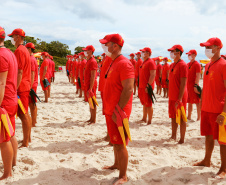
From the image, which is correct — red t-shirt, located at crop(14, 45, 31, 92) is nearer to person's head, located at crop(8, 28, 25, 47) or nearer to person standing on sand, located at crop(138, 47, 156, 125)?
person's head, located at crop(8, 28, 25, 47)

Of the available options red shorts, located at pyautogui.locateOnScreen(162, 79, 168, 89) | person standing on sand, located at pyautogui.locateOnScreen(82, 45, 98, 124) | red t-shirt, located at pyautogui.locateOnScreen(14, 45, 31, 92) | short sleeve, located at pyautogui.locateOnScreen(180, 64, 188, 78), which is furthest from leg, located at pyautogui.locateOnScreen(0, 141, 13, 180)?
red shorts, located at pyautogui.locateOnScreen(162, 79, 168, 89)

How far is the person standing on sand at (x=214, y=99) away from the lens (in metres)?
3.01

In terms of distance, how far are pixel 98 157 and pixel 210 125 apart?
6.44 feet

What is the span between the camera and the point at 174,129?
4.77 meters

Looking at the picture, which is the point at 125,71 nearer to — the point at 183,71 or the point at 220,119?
the point at 220,119

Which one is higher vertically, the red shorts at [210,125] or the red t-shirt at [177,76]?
the red t-shirt at [177,76]

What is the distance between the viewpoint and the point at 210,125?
3.26 metres

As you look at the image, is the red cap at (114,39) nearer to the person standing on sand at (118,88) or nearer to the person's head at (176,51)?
the person standing on sand at (118,88)

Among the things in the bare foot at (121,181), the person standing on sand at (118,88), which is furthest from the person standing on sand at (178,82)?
the bare foot at (121,181)

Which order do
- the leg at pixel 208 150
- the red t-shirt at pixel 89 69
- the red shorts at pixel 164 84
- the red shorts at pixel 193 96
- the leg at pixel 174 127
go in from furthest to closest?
1. the red shorts at pixel 164 84
2. the red shorts at pixel 193 96
3. the red t-shirt at pixel 89 69
4. the leg at pixel 174 127
5. the leg at pixel 208 150

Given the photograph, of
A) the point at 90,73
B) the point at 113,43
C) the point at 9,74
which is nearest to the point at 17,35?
the point at 9,74

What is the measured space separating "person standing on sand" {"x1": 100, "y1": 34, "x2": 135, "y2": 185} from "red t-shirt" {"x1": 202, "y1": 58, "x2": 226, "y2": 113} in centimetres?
125

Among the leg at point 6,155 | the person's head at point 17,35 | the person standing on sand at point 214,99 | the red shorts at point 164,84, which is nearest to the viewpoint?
the leg at point 6,155

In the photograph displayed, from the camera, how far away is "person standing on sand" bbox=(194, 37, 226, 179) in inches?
119
